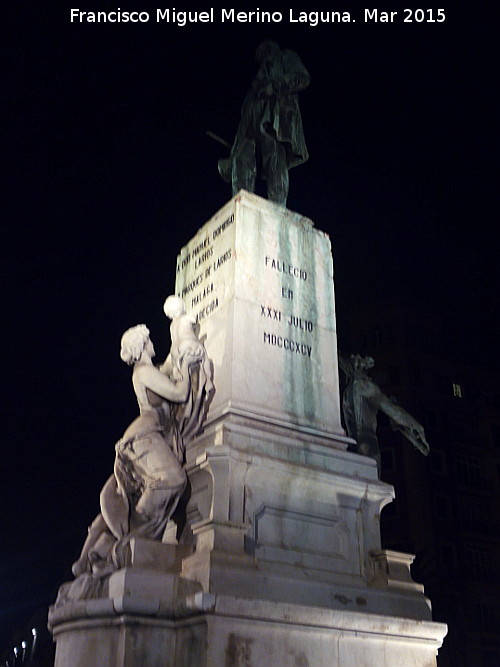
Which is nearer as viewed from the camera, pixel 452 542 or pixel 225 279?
pixel 225 279

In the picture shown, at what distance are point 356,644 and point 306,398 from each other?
10.1ft

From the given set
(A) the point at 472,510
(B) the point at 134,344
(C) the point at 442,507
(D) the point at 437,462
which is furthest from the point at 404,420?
(A) the point at 472,510

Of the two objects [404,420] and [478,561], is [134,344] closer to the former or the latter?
[404,420]

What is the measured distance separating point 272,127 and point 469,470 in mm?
35645

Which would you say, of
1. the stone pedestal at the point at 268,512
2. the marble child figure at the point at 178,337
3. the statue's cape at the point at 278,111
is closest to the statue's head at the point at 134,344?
the marble child figure at the point at 178,337

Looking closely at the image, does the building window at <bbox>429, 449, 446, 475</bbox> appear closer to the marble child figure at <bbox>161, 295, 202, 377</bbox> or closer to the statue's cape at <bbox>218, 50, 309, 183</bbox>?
the statue's cape at <bbox>218, 50, 309, 183</bbox>

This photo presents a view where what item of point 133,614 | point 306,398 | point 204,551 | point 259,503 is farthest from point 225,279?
point 133,614

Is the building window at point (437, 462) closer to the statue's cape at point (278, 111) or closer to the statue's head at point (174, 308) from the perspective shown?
the statue's cape at point (278, 111)

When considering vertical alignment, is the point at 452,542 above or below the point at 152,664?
above

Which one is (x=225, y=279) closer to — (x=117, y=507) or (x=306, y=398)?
(x=306, y=398)

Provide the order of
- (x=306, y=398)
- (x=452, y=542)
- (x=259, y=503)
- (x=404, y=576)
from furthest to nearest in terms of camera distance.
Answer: (x=452, y=542) → (x=306, y=398) → (x=404, y=576) → (x=259, y=503)

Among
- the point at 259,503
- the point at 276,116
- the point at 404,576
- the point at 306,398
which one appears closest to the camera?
the point at 259,503

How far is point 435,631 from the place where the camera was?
26.8 feet

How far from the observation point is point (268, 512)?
26.5ft
